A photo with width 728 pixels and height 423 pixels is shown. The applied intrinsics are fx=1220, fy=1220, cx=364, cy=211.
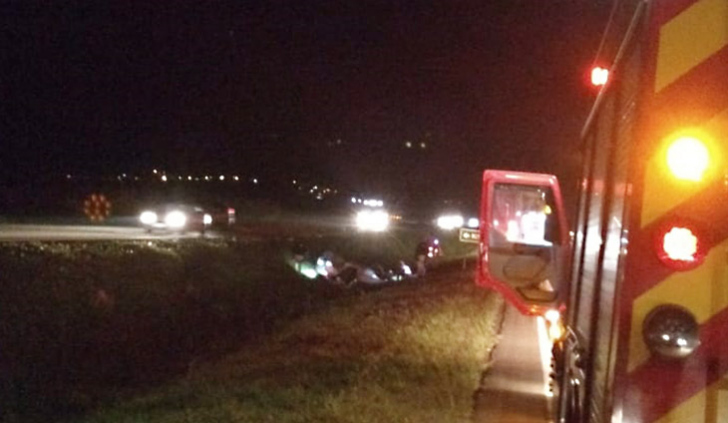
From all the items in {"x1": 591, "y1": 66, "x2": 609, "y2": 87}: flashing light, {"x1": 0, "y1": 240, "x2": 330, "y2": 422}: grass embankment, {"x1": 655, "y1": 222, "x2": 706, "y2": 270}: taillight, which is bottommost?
{"x1": 0, "y1": 240, "x2": 330, "y2": 422}: grass embankment

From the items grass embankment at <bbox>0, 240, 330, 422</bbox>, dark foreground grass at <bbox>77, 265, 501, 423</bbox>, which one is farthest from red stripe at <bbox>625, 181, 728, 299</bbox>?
grass embankment at <bbox>0, 240, 330, 422</bbox>

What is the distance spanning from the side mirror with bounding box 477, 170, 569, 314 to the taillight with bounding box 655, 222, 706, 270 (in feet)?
22.0

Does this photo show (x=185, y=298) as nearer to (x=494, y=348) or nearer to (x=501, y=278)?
(x=494, y=348)

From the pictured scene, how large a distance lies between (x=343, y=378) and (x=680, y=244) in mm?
9794

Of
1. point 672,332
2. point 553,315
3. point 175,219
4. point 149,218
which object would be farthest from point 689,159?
point 175,219

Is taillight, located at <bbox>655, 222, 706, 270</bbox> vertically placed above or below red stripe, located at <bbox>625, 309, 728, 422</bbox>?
above

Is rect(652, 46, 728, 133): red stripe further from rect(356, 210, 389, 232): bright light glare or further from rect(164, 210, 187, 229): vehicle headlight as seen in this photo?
rect(356, 210, 389, 232): bright light glare

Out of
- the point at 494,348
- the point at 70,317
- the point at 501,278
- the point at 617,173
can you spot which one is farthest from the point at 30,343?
the point at 617,173

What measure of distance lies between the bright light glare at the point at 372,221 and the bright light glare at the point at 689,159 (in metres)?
56.8

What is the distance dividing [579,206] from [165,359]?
15024 millimetres

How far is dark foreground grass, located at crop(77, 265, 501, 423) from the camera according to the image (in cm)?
1135

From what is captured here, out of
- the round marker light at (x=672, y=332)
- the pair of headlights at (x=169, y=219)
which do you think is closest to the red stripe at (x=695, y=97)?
the round marker light at (x=672, y=332)

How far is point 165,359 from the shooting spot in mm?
22078

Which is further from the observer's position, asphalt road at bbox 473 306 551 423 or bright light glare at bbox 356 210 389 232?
bright light glare at bbox 356 210 389 232
